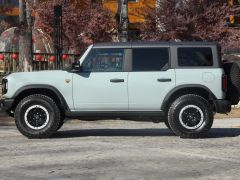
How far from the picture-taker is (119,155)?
33.7ft

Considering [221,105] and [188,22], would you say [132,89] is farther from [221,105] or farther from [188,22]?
[188,22]

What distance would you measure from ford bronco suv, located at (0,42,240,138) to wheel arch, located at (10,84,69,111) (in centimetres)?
2

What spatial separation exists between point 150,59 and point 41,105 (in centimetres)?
234

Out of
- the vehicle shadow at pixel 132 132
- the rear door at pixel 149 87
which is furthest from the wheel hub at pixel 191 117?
the vehicle shadow at pixel 132 132

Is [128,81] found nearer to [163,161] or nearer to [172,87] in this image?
[172,87]

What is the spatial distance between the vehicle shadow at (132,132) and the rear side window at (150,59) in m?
1.64

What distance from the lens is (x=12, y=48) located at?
1334 inches

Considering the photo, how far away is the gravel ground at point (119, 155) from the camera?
8.68 metres

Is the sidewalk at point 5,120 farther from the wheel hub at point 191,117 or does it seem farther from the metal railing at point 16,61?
the metal railing at point 16,61

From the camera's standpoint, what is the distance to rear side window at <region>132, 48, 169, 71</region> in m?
12.7

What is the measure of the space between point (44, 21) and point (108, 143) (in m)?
20.2

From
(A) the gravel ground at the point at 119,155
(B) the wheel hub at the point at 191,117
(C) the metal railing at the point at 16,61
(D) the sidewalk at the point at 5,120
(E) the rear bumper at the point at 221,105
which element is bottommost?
(D) the sidewalk at the point at 5,120

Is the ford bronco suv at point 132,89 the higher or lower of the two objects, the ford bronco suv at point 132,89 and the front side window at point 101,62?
the lower

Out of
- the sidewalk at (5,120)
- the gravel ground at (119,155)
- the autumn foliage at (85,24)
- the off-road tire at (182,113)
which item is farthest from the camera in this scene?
the autumn foliage at (85,24)
